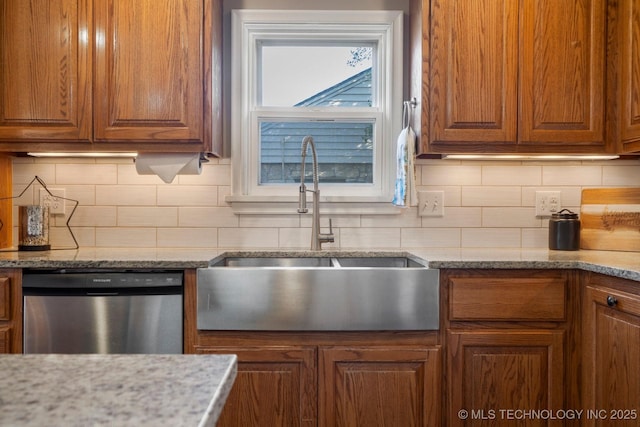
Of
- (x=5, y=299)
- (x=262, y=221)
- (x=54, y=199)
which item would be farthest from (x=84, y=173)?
(x=262, y=221)

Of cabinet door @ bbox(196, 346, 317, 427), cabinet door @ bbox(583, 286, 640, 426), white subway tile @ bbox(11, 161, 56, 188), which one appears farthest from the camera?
white subway tile @ bbox(11, 161, 56, 188)

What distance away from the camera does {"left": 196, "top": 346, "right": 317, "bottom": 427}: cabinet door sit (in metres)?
1.69

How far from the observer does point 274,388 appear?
5.59 ft

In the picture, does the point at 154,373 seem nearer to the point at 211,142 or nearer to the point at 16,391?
the point at 16,391

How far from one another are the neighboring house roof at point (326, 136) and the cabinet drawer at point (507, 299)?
914mm

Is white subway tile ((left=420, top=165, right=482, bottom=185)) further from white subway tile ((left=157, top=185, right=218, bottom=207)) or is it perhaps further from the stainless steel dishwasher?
the stainless steel dishwasher

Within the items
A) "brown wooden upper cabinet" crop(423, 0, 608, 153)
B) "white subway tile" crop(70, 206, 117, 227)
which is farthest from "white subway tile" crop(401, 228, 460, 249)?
"white subway tile" crop(70, 206, 117, 227)

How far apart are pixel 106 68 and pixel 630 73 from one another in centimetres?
216

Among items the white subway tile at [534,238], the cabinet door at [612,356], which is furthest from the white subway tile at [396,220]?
the cabinet door at [612,356]

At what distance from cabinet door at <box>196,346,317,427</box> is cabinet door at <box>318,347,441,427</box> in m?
0.05

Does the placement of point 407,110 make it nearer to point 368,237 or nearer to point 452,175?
point 452,175

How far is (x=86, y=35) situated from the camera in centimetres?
198

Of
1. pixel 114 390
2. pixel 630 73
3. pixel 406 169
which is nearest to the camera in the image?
pixel 114 390

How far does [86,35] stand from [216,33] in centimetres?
54
